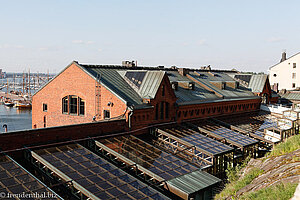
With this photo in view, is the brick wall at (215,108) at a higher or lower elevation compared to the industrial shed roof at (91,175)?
higher

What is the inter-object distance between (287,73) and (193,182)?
58268mm

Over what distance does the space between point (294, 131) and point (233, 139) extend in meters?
9.35

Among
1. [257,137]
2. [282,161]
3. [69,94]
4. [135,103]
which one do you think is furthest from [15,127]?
[282,161]

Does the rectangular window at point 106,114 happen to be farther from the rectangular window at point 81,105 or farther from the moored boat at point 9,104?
the moored boat at point 9,104

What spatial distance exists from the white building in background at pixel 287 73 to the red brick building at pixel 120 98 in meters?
35.5

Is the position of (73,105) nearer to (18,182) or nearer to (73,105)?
(73,105)

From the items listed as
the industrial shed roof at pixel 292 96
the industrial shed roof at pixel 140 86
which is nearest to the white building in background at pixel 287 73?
the industrial shed roof at pixel 292 96

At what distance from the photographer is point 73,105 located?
31.0 meters

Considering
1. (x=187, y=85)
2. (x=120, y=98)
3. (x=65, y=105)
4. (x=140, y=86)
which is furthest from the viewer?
(x=187, y=85)

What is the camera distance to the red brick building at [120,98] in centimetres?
2712

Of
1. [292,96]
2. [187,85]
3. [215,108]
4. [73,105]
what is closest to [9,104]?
[73,105]

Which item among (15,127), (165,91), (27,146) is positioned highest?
(165,91)

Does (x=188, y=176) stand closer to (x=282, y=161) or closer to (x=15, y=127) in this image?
(x=282, y=161)

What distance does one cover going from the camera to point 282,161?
11859mm
